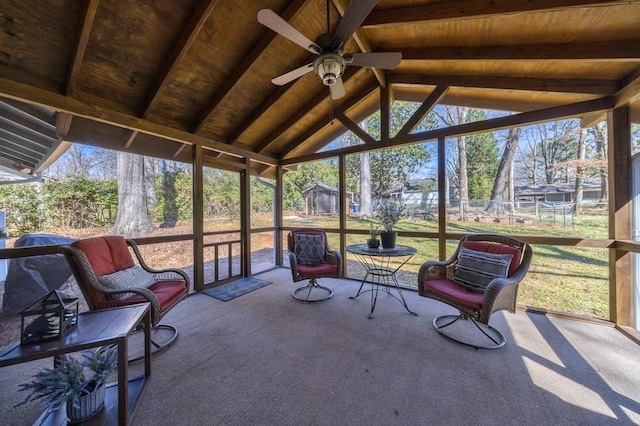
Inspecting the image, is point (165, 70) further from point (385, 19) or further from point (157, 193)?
point (385, 19)

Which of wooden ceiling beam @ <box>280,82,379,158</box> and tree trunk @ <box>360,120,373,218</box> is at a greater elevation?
wooden ceiling beam @ <box>280,82,379,158</box>

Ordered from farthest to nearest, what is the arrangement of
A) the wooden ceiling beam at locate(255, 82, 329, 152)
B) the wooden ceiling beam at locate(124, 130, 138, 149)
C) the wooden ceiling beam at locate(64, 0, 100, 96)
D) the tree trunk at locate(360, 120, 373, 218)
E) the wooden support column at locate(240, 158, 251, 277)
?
the wooden support column at locate(240, 158, 251, 277), the tree trunk at locate(360, 120, 373, 218), the wooden ceiling beam at locate(255, 82, 329, 152), the wooden ceiling beam at locate(124, 130, 138, 149), the wooden ceiling beam at locate(64, 0, 100, 96)

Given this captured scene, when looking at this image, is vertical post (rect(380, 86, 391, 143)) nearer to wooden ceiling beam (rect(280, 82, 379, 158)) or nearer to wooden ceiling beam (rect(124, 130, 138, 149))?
wooden ceiling beam (rect(280, 82, 379, 158))

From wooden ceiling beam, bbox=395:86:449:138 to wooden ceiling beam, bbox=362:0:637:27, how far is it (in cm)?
141

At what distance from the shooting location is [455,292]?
2.62 meters

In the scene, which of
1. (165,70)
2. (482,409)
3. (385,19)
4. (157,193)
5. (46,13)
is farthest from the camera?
(157,193)

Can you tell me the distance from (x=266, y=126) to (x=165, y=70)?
1995 mm

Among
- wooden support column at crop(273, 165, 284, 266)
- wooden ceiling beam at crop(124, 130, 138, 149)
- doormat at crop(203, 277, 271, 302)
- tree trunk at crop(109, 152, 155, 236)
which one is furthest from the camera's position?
wooden support column at crop(273, 165, 284, 266)

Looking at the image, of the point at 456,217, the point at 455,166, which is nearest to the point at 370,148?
the point at 455,166

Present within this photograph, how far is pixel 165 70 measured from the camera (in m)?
2.98

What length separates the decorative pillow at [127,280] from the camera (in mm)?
2328

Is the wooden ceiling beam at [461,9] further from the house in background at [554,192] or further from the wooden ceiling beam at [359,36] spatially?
the house in background at [554,192]

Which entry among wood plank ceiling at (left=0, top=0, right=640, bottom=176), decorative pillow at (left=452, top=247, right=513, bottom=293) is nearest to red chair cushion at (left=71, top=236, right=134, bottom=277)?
wood plank ceiling at (left=0, top=0, right=640, bottom=176)

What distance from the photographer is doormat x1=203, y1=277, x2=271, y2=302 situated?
3945mm
